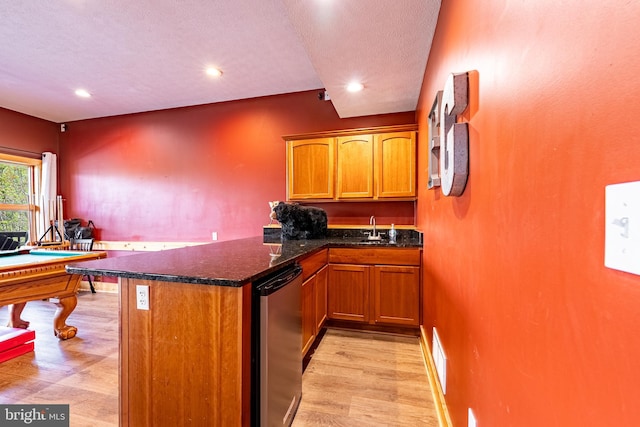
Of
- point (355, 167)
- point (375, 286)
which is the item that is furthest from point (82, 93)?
point (375, 286)

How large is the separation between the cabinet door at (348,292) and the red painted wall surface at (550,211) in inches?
64.5

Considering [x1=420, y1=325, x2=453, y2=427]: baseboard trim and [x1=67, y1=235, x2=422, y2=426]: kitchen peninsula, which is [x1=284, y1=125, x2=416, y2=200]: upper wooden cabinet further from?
[x1=67, y1=235, x2=422, y2=426]: kitchen peninsula

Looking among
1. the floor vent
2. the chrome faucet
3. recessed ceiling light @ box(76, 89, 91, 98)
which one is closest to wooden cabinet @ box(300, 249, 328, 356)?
the chrome faucet

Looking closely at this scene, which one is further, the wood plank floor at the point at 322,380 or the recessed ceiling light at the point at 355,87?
the recessed ceiling light at the point at 355,87

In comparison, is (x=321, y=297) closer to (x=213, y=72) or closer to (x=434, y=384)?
(x=434, y=384)

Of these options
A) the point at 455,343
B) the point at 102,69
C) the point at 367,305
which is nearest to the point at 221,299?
the point at 455,343

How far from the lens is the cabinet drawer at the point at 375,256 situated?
261 cm

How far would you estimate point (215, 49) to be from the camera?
269cm

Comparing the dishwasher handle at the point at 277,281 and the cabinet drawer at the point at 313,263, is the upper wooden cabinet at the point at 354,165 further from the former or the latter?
the dishwasher handle at the point at 277,281

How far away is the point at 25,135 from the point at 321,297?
5.24m

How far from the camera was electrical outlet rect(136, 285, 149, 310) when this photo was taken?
1256 millimetres

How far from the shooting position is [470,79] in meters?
1.06

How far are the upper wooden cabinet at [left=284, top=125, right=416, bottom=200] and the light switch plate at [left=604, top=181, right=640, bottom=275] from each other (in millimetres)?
2677

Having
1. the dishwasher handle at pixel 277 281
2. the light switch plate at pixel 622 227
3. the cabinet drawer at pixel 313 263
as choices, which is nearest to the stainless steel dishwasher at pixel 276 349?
the dishwasher handle at pixel 277 281
